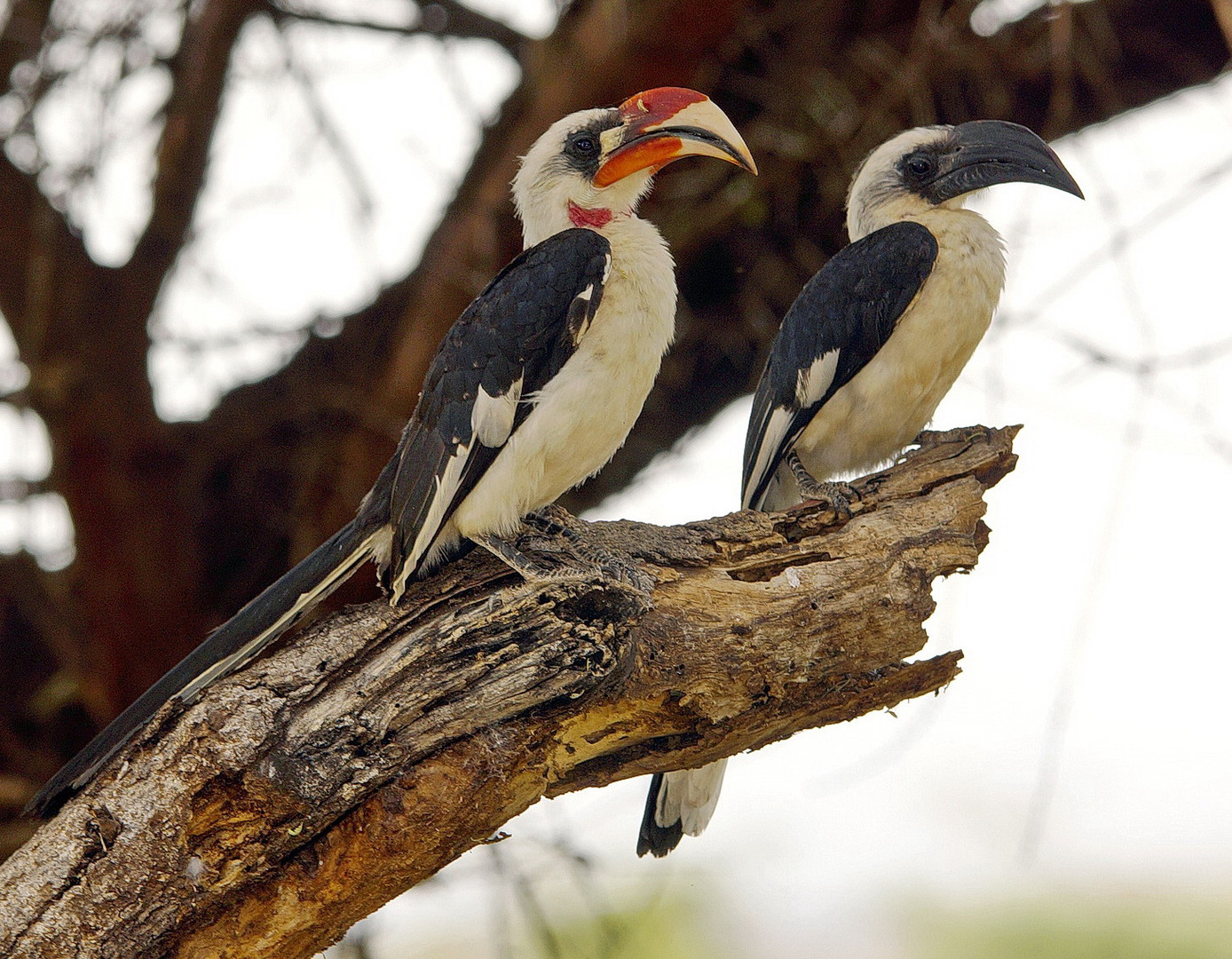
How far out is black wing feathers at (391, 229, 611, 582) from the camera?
2.27 m

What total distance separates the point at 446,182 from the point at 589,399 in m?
1.63

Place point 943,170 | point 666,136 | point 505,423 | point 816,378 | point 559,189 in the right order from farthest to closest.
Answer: point 943,170
point 816,378
point 559,189
point 666,136
point 505,423

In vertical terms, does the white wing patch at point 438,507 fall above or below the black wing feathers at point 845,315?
below

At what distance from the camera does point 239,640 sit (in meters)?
2.17

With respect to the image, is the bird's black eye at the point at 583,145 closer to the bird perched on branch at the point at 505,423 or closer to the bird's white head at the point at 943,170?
the bird perched on branch at the point at 505,423

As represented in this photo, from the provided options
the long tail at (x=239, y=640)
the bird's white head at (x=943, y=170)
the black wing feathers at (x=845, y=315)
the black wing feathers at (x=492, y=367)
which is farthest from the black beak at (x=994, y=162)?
the long tail at (x=239, y=640)

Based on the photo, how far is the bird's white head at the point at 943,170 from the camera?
2.73 metres

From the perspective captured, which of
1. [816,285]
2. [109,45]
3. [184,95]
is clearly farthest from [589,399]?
[109,45]

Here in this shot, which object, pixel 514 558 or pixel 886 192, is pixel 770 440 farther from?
pixel 514 558

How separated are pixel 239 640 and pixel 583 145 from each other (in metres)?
1.20

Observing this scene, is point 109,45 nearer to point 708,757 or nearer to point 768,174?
point 768,174

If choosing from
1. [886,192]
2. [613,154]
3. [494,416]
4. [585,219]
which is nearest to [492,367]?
[494,416]

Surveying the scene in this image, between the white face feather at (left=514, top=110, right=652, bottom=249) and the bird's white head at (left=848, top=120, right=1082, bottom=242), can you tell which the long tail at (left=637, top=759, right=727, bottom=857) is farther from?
the bird's white head at (left=848, top=120, right=1082, bottom=242)

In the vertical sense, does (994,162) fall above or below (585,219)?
above
